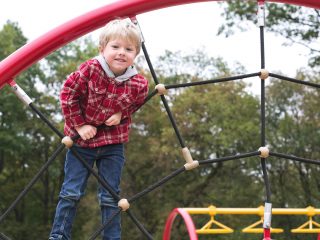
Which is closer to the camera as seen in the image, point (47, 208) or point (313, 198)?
point (313, 198)

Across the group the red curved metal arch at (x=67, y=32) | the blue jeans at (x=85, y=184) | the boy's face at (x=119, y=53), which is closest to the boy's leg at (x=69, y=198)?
the blue jeans at (x=85, y=184)

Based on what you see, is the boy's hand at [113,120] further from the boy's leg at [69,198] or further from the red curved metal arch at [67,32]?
the red curved metal arch at [67,32]

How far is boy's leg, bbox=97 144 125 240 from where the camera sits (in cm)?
216

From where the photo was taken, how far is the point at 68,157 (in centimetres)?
221

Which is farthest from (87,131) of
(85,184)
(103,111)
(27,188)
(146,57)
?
(146,57)

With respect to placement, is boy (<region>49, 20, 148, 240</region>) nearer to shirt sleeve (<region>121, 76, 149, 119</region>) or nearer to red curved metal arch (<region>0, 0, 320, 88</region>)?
shirt sleeve (<region>121, 76, 149, 119</region>)

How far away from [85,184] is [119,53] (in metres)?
0.48

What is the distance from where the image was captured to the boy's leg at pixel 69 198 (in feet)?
6.93

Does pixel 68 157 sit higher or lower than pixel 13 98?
lower

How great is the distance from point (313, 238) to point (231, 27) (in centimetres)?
428

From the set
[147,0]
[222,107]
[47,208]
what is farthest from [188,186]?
[147,0]

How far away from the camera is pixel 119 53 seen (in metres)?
2.11

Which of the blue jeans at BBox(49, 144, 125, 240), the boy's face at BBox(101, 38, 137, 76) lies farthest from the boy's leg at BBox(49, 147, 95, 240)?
the boy's face at BBox(101, 38, 137, 76)

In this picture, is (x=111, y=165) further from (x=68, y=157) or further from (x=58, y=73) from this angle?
(x=58, y=73)
